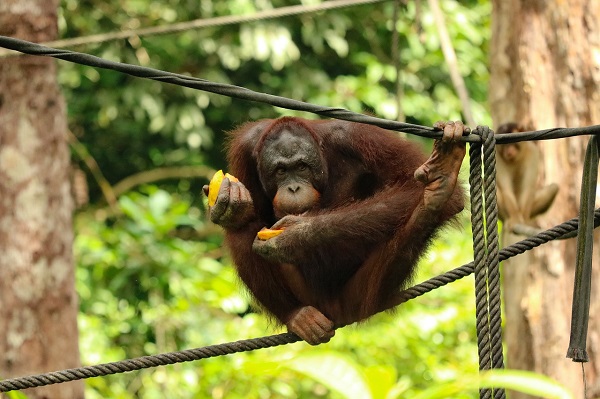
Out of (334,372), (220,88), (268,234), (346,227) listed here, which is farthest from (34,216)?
(334,372)

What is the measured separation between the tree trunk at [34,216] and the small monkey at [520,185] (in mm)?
2335

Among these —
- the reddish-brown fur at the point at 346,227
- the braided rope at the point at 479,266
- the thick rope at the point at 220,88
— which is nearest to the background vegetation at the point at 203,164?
the reddish-brown fur at the point at 346,227

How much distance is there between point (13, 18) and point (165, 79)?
2629 mm

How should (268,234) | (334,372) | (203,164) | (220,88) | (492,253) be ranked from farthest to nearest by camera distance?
(203,164)
(268,234)
(492,253)
(220,88)
(334,372)

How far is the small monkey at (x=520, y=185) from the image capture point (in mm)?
4449

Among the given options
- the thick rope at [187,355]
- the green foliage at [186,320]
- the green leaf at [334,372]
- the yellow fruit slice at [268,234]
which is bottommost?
the green leaf at [334,372]

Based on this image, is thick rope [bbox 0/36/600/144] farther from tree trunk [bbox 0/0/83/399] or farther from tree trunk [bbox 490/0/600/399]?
tree trunk [bbox 0/0/83/399]

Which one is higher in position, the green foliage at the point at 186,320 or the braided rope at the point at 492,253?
the green foliage at the point at 186,320

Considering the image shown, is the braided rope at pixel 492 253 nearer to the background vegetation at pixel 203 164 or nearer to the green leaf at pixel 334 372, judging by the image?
the green leaf at pixel 334 372

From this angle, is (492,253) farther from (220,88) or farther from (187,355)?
(187,355)

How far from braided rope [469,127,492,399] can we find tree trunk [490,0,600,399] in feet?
7.05

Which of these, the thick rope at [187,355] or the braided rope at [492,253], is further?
the thick rope at [187,355]

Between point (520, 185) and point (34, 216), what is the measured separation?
8.65 feet

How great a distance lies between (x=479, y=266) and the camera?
2.28m
